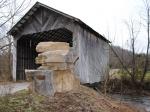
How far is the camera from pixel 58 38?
50.8ft

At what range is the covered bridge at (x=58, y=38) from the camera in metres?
12.7

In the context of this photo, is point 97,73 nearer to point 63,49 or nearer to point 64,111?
point 63,49

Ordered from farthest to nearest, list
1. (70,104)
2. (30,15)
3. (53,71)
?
(30,15) → (53,71) → (70,104)

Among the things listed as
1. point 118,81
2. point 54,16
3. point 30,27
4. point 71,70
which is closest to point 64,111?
point 71,70

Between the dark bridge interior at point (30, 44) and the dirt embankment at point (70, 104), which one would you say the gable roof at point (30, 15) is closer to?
the dark bridge interior at point (30, 44)

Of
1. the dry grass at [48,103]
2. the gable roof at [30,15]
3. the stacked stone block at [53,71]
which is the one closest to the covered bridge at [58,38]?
the gable roof at [30,15]

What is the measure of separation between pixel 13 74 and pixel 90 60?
4700mm

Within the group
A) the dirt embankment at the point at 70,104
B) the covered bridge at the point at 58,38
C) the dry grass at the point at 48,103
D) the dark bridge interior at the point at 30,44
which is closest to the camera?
the dry grass at the point at 48,103

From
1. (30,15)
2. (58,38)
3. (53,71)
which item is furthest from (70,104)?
(58,38)

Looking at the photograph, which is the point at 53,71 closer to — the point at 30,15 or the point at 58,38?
the point at 30,15

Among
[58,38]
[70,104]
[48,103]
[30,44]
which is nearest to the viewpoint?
[48,103]

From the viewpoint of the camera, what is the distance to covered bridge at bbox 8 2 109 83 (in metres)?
12.7

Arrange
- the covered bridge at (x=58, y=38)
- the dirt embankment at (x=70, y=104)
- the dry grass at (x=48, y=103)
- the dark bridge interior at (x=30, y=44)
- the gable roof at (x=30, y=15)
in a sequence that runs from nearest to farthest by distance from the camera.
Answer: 1. the dry grass at (x=48, y=103)
2. the dirt embankment at (x=70, y=104)
3. the gable roof at (x=30, y=15)
4. the covered bridge at (x=58, y=38)
5. the dark bridge interior at (x=30, y=44)

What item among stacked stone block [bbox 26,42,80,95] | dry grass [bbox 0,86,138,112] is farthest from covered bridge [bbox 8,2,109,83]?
dry grass [bbox 0,86,138,112]
